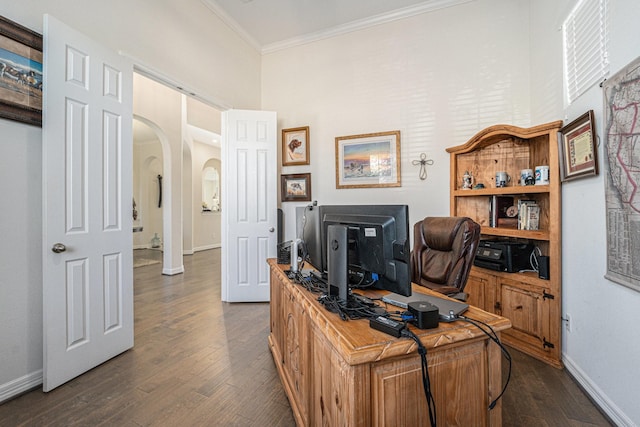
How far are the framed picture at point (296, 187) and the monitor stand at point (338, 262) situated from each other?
2.65 meters

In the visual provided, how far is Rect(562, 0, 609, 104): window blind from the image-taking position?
A: 172 cm

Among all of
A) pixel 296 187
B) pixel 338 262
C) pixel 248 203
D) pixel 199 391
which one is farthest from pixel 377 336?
pixel 296 187

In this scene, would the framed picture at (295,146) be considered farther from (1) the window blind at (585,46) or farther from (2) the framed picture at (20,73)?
(1) the window blind at (585,46)

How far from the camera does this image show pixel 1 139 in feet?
5.67

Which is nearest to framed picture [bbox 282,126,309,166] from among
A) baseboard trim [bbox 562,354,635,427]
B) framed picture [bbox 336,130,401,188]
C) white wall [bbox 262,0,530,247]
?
white wall [bbox 262,0,530,247]

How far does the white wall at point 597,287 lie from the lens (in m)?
1.47

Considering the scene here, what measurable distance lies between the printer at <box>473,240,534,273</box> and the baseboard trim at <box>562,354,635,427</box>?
28.1 inches

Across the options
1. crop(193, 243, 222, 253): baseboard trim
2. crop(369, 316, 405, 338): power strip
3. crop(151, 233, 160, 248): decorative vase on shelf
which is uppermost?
crop(369, 316, 405, 338): power strip

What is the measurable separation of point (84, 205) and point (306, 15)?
3.15m

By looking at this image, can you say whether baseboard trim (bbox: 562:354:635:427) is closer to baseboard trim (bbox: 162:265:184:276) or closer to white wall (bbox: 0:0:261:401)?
white wall (bbox: 0:0:261:401)

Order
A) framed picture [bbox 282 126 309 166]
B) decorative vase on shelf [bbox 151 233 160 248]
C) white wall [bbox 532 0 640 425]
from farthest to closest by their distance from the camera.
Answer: decorative vase on shelf [bbox 151 233 160 248], framed picture [bbox 282 126 309 166], white wall [bbox 532 0 640 425]

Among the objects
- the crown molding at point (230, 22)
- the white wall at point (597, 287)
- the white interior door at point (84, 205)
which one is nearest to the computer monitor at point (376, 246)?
the white wall at point (597, 287)

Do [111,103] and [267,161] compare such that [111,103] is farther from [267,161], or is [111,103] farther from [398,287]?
[398,287]

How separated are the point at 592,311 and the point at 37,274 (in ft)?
12.0
